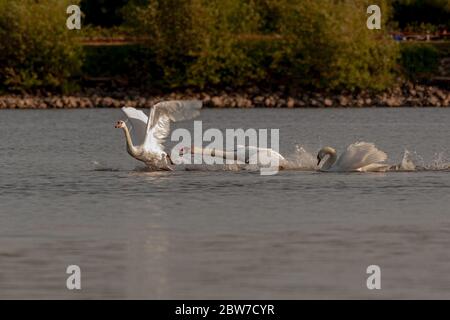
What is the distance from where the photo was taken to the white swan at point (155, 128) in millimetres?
31672

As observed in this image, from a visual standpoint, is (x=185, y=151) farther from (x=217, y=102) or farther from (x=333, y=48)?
(x=333, y=48)

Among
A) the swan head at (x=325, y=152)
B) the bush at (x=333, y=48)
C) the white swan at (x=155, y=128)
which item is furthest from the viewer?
the bush at (x=333, y=48)

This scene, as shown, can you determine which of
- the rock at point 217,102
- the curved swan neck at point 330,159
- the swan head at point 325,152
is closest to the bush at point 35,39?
the rock at point 217,102

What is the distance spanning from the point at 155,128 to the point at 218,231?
948cm

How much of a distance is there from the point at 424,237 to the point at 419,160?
57.7ft

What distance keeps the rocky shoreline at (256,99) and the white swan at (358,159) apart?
192 feet

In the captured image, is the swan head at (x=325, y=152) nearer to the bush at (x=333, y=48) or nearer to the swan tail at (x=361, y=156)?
the swan tail at (x=361, y=156)

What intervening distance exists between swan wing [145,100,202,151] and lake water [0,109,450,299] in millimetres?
870

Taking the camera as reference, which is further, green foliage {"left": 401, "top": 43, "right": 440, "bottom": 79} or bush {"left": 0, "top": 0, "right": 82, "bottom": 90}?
bush {"left": 0, "top": 0, "right": 82, "bottom": 90}

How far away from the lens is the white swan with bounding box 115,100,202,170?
3167 centimetres

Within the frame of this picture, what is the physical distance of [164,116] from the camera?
105ft

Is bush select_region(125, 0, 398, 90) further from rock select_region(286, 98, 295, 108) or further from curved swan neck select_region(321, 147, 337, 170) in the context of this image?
curved swan neck select_region(321, 147, 337, 170)

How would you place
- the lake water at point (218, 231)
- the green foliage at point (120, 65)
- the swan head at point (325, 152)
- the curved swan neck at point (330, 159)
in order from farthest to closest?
the green foliage at point (120, 65)
the curved swan neck at point (330, 159)
the swan head at point (325, 152)
the lake water at point (218, 231)

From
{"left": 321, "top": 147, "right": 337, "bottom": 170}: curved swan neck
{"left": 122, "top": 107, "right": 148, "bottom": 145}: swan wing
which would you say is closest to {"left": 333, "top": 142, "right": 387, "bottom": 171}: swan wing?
{"left": 321, "top": 147, "right": 337, "bottom": 170}: curved swan neck
